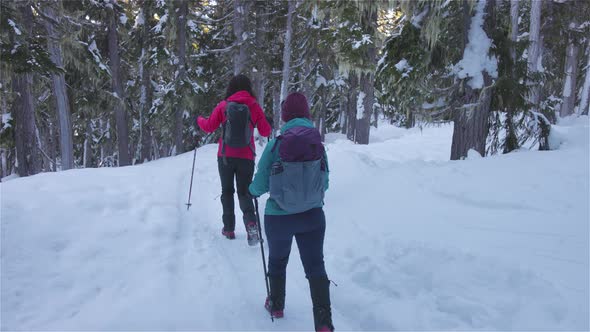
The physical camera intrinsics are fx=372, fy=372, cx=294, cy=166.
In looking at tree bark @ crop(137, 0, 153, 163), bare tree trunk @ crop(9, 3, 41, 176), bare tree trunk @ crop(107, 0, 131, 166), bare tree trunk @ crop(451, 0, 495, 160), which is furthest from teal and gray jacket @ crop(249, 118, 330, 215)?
tree bark @ crop(137, 0, 153, 163)

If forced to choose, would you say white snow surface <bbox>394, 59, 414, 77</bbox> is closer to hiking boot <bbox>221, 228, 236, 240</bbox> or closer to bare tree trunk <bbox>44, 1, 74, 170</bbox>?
hiking boot <bbox>221, 228, 236, 240</bbox>

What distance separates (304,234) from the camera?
320cm

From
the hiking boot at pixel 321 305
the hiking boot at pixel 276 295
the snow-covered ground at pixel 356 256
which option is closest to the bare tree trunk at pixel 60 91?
the snow-covered ground at pixel 356 256

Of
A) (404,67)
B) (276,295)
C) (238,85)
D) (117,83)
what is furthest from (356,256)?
(117,83)

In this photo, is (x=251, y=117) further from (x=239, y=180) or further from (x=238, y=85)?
(x=239, y=180)

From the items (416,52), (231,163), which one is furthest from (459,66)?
(231,163)

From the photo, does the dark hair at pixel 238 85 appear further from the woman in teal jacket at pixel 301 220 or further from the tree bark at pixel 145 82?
the tree bark at pixel 145 82

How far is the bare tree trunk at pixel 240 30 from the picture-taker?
15262 millimetres

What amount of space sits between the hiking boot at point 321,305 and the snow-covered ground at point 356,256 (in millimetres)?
362

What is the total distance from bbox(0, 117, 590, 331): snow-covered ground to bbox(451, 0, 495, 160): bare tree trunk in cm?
101

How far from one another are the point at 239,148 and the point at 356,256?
2.08m

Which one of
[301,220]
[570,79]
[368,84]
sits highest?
[570,79]

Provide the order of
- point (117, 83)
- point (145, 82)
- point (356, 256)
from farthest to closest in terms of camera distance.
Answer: point (145, 82) < point (117, 83) < point (356, 256)

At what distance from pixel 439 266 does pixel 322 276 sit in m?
1.58
